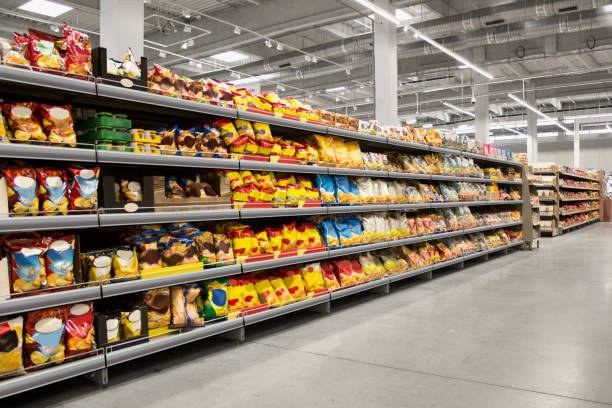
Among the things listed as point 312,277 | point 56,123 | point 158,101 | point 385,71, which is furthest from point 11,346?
point 385,71

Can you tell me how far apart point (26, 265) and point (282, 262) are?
1.89 meters

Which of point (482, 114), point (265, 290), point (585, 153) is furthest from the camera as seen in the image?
point (585, 153)

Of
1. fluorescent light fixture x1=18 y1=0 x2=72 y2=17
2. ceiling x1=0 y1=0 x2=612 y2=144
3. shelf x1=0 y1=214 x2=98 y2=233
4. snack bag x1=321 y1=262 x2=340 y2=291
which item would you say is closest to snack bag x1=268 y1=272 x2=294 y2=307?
snack bag x1=321 y1=262 x2=340 y2=291

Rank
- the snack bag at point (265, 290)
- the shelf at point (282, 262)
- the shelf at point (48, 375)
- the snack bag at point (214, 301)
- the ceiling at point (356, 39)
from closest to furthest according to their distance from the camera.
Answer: the shelf at point (48, 375), the snack bag at point (214, 301), the shelf at point (282, 262), the snack bag at point (265, 290), the ceiling at point (356, 39)

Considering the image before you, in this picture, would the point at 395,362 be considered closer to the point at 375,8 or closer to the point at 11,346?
the point at 11,346

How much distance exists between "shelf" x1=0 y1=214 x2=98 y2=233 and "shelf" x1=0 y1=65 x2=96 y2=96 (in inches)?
26.6

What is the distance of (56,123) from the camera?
249 centimetres

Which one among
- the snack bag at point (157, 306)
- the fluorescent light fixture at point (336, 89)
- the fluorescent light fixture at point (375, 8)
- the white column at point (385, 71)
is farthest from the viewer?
the fluorescent light fixture at point (336, 89)

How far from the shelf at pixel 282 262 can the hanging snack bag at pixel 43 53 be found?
69.4 inches

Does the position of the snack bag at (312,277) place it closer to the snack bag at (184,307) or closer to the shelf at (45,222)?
the snack bag at (184,307)

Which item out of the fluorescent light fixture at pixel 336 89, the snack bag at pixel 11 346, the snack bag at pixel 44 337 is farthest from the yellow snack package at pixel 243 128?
the fluorescent light fixture at pixel 336 89

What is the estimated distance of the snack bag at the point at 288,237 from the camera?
390cm

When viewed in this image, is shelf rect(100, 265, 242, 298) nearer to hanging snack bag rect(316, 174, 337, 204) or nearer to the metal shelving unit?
the metal shelving unit

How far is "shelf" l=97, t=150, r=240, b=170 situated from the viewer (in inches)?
105
